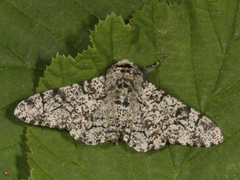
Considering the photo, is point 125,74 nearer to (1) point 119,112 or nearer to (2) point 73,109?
(1) point 119,112

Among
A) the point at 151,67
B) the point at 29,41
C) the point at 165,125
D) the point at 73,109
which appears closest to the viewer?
the point at 151,67

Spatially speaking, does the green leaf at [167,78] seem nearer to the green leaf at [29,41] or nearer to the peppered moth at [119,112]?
the peppered moth at [119,112]

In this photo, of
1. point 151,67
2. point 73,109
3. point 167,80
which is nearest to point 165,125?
point 167,80

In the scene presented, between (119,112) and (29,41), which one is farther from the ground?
(29,41)

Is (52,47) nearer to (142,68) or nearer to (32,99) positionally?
(32,99)

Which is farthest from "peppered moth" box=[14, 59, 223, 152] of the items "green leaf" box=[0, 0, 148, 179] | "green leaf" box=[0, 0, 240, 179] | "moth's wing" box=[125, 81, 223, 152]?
"green leaf" box=[0, 0, 148, 179]

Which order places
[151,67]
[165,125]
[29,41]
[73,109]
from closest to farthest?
[151,67] → [165,125] → [73,109] → [29,41]

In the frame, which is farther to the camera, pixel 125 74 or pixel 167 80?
pixel 125 74

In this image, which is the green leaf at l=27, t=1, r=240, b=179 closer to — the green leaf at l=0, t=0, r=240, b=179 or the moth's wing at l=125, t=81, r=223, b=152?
the green leaf at l=0, t=0, r=240, b=179
